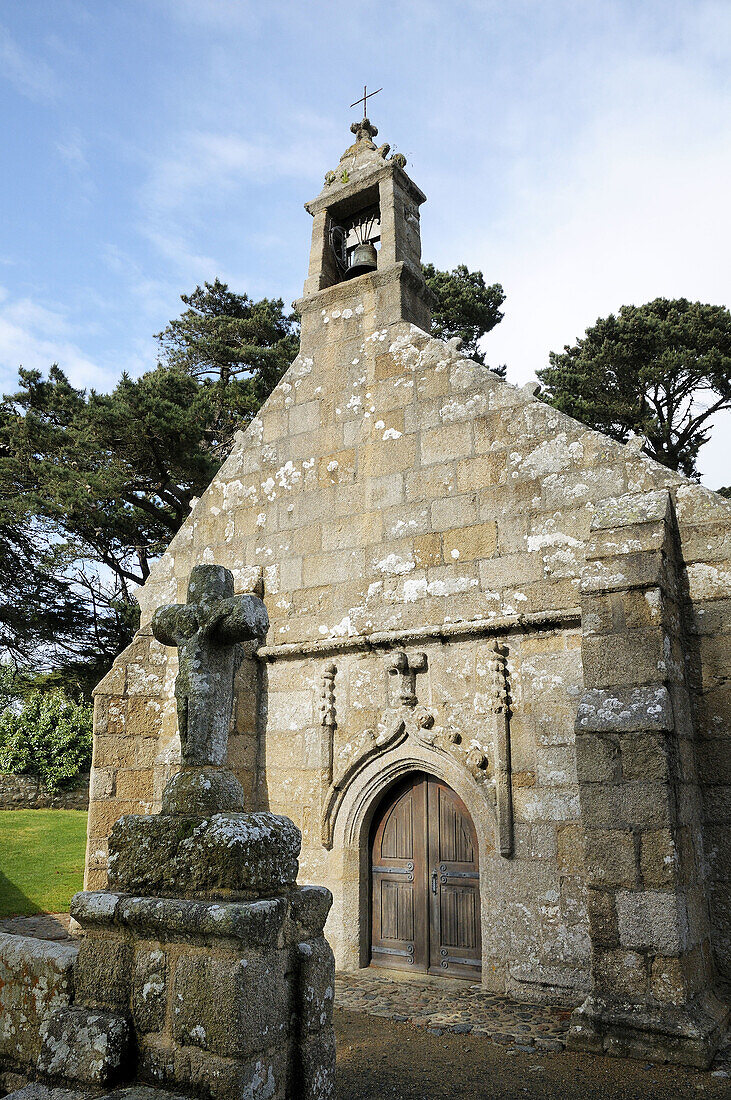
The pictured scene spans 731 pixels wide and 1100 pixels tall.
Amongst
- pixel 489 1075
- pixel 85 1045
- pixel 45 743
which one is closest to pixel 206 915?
pixel 85 1045

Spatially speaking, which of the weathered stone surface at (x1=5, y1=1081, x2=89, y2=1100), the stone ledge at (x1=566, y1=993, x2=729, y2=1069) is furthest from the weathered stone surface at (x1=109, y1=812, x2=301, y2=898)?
the stone ledge at (x1=566, y1=993, x2=729, y2=1069)

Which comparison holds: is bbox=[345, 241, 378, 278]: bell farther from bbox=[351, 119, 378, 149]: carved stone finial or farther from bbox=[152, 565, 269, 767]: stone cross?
bbox=[152, 565, 269, 767]: stone cross

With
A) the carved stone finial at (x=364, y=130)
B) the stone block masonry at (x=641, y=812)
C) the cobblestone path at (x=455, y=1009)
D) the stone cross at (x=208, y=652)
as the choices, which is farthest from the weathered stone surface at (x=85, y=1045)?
the carved stone finial at (x=364, y=130)

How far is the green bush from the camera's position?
16.4m

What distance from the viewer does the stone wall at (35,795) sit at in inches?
637

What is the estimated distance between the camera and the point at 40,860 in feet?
39.4

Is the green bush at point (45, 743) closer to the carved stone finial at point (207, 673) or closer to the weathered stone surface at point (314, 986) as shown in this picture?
the carved stone finial at point (207, 673)

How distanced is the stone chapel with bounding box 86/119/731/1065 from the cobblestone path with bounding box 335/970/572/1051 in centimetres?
18

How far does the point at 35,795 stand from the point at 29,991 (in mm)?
14645

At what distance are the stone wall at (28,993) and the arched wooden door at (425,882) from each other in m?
3.92

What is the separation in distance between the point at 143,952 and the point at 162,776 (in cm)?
496

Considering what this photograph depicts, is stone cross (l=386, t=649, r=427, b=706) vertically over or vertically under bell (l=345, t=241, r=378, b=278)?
under

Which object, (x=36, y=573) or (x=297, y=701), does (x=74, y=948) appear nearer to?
(x=297, y=701)

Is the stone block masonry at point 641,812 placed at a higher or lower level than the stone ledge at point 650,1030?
higher
